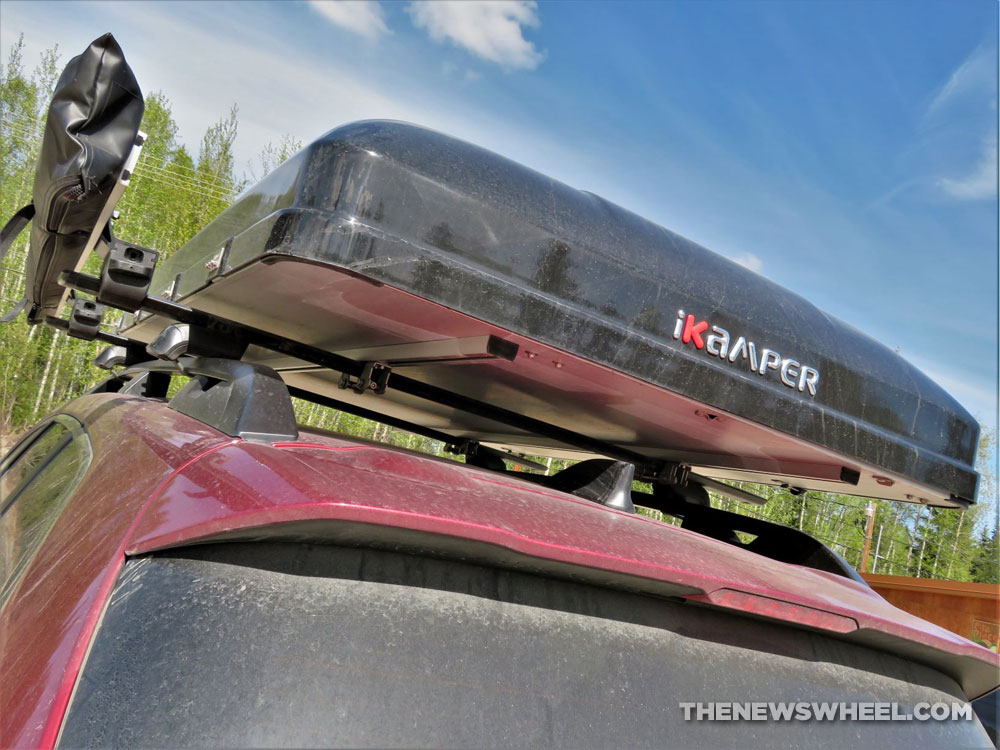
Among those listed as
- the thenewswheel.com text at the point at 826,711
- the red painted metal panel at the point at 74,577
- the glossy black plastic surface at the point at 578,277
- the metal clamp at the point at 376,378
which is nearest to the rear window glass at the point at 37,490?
the red painted metal panel at the point at 74,577

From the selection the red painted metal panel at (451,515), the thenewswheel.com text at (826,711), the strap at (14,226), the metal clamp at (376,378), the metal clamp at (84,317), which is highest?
the strap at (14,226)

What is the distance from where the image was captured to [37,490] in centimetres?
218

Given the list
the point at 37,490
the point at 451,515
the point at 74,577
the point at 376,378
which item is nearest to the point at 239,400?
the point at 74,577

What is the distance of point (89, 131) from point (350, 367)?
1.05m

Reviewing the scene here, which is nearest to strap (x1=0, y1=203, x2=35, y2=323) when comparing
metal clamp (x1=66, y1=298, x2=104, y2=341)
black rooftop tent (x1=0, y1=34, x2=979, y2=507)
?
black rooftop tent (x1=0, y1=34, x2=979, y2=507)

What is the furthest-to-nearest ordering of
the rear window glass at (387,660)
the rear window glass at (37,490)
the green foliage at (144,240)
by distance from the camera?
the green foliage at (144,240), the rear window glass at (37,490), the rear window glass at (387,660)

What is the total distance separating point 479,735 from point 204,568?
416 millimetres

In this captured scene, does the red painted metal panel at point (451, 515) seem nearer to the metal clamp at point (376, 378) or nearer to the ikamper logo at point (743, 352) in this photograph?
the ikamper logo at point (743, 352)

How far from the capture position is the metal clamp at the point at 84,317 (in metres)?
2.26

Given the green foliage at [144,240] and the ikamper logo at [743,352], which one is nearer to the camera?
the ikamper logo at [743,352]

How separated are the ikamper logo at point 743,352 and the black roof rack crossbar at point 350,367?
92 cm

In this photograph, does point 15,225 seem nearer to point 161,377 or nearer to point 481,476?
point 161,377

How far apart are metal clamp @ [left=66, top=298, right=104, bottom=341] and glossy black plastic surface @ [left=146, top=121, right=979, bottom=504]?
317mm

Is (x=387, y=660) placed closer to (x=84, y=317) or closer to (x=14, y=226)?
(x=84, y=317)
